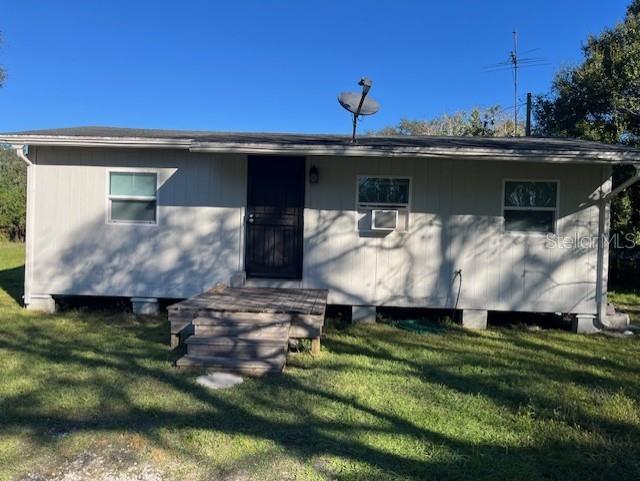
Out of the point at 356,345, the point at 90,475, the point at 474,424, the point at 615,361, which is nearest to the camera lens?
the point at 90,475

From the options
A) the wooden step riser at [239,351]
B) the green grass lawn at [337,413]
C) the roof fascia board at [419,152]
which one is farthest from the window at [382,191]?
the wooden step riser at [239,351]

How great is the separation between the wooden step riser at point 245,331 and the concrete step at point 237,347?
8 centimetres

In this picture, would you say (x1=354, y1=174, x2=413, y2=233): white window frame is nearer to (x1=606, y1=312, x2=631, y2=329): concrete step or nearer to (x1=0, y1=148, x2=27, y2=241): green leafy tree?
(x1=606, y1=312, x2=631, y2=329): concrete step

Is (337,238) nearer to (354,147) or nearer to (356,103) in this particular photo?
(354,147)

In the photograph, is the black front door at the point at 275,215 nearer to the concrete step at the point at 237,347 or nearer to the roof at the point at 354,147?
the roof at the point at 354,147

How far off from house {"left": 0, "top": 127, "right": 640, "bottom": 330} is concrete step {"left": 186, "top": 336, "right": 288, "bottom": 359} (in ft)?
7.14

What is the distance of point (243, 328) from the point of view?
4.92m

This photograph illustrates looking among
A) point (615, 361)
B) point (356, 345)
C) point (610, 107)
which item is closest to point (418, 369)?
point (356, 345)

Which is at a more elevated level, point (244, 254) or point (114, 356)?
point (244, 254)

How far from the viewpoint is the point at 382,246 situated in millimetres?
6898

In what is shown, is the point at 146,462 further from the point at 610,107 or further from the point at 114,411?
the point at 610,107

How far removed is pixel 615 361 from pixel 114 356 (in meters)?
5.11

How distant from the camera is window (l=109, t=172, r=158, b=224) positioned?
7059mm

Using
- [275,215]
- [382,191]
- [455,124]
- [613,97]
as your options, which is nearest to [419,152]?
[382,191]
